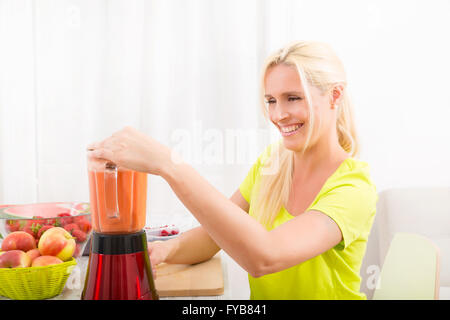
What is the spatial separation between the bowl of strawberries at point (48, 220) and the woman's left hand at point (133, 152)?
0.32m

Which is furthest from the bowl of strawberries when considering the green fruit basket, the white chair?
the white chair

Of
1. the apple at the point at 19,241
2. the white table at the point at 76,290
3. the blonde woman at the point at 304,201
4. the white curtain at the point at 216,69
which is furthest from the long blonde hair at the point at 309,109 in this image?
the white curtain at the point at 216,69

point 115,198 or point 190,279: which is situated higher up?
point 115,198

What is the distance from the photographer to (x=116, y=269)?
620 mm

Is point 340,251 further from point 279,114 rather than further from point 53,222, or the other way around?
point 53,222

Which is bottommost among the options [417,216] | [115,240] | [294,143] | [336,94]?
[417,216]

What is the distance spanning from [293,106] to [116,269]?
1.61ft

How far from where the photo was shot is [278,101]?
0.92 meters

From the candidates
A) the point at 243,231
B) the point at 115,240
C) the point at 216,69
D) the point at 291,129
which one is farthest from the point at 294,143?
the point at 216,69

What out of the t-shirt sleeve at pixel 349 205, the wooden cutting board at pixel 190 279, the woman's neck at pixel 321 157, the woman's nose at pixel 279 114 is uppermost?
the woman's nose at pixel 279 114

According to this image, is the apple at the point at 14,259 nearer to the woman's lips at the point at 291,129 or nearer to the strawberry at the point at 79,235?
the strawberry at the point at 79,235

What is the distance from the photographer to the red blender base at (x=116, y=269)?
62cm
